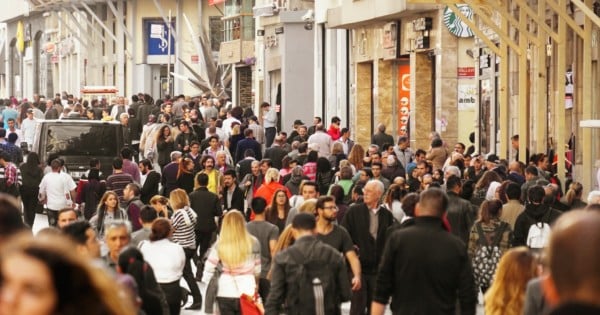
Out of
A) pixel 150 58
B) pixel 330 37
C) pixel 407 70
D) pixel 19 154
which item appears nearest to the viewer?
pixel 19 154

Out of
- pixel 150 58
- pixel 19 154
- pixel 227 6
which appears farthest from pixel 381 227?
pixel 150 58

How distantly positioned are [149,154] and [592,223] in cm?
2841

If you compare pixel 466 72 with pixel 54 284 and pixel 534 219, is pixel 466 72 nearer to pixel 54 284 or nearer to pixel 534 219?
pixel 534 219

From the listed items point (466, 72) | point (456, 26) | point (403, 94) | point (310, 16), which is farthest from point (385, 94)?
point (310, 16)

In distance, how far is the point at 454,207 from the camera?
17.0m

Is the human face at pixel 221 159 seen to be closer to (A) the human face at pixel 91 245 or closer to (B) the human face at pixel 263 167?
(B) the human face at pixel 263 167

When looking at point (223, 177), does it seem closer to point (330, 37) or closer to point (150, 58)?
point (330, 37)

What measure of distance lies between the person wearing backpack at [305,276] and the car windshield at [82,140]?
1752 centimetres

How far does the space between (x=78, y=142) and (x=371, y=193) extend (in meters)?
14.4

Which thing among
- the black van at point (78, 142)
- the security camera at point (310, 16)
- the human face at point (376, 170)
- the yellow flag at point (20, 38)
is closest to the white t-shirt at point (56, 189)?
the human face at point (376, 170)

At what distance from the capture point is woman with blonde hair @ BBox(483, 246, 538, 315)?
31.0ft

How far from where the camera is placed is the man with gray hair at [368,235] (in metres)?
15.7

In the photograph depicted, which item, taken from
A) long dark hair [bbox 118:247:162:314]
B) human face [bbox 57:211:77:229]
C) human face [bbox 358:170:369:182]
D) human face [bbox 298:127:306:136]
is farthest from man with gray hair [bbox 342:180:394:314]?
human face [bbox 298:127:306:136]

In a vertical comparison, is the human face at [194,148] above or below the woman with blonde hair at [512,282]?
above
